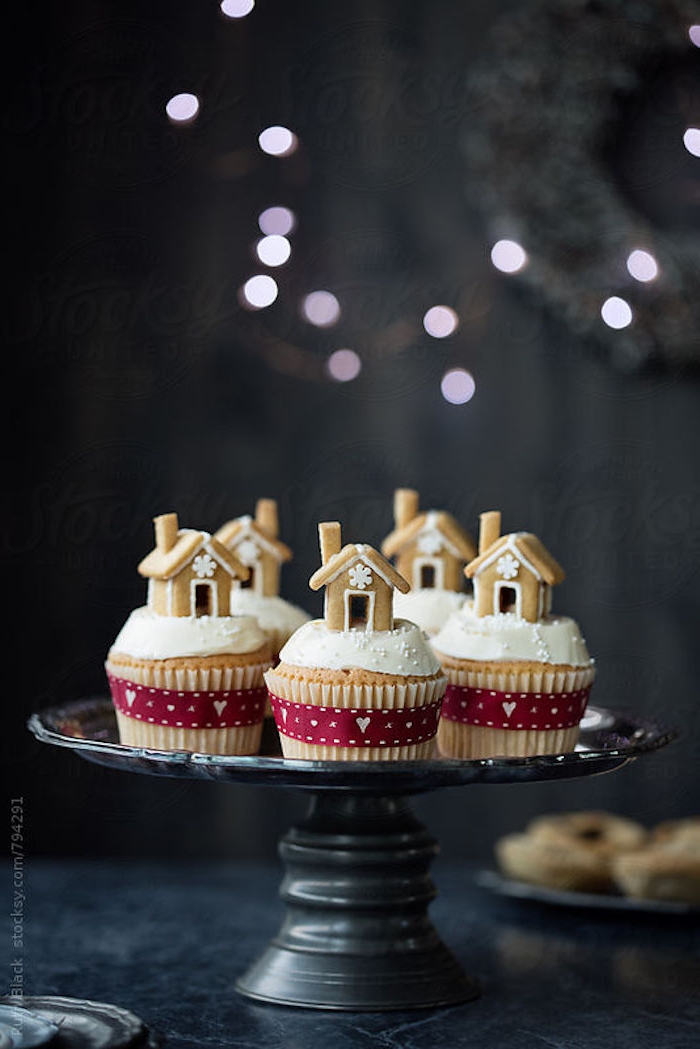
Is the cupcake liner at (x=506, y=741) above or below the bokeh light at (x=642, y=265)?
below

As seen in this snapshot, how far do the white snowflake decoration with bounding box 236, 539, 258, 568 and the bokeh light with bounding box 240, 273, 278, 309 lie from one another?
33.1 inches

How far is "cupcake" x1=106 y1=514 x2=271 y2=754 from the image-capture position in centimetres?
176

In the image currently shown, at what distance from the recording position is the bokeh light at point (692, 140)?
2.69 meters

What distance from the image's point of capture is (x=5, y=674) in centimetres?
275

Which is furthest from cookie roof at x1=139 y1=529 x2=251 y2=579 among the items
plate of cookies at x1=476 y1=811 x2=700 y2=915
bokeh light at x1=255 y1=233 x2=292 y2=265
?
bokeh light at x1=255 y1=233 x2=292 y2=265

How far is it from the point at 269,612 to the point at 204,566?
0.24m

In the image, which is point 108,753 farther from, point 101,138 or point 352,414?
point 101,138

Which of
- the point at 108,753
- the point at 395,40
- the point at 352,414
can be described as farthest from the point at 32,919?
the point at 395,40

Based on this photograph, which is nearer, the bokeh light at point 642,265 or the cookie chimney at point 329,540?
the cookie chimney at point 329,540

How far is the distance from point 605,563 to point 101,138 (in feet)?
3.96

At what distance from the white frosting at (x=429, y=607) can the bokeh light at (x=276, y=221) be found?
984 mm

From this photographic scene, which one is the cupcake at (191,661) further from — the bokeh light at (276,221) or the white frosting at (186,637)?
the bokeh light at (276,221)

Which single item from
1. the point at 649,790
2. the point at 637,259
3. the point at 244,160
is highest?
the point at 244,160

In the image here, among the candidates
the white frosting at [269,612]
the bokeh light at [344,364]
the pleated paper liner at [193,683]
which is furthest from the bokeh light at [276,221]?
the pleated paper liner at [193,683]
